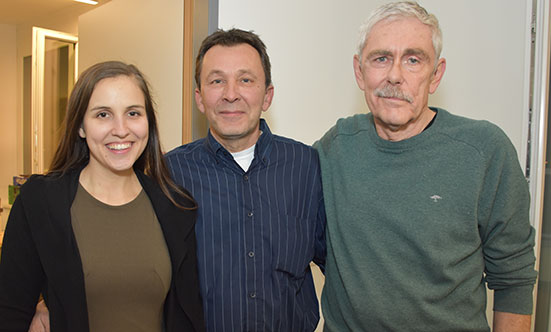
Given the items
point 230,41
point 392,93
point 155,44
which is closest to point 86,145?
point 230,41

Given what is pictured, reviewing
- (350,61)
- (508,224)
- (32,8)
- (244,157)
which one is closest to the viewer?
(508,224)

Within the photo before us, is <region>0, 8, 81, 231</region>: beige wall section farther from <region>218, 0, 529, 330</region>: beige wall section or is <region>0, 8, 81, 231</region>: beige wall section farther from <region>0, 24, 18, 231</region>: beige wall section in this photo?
<region>218, 0, 529, 330</region>: beige wall section

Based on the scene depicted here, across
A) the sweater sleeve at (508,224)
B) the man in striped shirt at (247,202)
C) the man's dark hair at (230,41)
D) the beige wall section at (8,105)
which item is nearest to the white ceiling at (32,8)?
the beige wall section at (8,105)

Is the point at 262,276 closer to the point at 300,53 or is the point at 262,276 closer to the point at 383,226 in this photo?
the point at 383,226

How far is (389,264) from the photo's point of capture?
1.32 metres

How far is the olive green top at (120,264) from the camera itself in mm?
1218

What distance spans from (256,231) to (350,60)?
4.95 ft

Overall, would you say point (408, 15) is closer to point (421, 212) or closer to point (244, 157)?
point (421, 212)

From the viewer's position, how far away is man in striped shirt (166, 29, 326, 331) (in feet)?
4.59

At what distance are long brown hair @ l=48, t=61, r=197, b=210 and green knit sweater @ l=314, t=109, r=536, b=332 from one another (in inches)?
24.1

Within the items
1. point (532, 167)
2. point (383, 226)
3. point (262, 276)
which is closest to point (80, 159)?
point (262, 276)

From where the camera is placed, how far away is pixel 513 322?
1356 mm

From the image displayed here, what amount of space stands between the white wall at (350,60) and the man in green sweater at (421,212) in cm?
81

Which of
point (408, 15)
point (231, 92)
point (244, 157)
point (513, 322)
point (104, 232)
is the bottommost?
point (513, 322)
